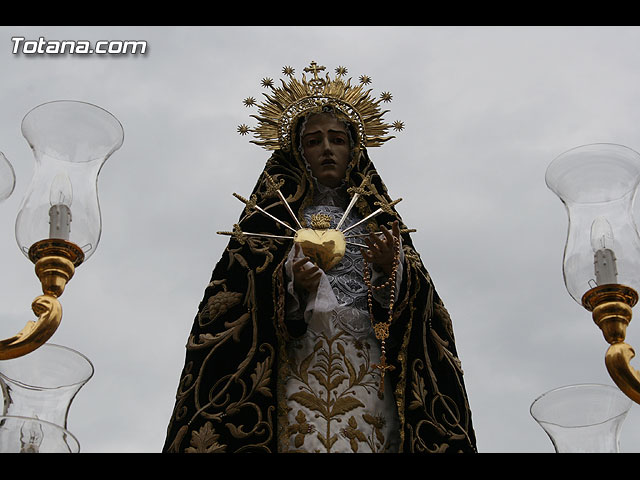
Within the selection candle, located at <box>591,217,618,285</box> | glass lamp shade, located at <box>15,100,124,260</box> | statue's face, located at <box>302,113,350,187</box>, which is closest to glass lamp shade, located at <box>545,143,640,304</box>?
candle, located at <box>591,217,618,285</box>

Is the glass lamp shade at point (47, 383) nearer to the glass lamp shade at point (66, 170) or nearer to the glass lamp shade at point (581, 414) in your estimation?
the glass lamp shade at point (66, 170)

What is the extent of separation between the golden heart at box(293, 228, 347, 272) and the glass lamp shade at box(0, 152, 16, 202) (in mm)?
2288

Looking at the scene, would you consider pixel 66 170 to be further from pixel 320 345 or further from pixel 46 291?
pixel 320 345

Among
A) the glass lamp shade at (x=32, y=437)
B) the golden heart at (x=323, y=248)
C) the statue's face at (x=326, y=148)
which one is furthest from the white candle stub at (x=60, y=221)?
the statue's face at (x=326, y=148)

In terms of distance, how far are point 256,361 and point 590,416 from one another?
2558mm

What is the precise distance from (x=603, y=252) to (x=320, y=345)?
254 centimetres

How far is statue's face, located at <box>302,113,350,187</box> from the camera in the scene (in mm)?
8297

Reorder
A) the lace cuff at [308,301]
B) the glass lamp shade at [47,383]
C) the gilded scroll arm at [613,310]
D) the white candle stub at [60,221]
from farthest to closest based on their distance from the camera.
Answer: the lace cuff at [308,301] < the glass lamp shade at [47,383] < the white candle stub at [60,221] < the gilded scroll arm at [613,310]

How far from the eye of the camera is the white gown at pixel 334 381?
22.8 feet

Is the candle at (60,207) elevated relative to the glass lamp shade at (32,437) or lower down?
elevated

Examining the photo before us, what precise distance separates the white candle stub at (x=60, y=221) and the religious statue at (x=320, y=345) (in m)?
2.06

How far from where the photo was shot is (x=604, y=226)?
5168 mm

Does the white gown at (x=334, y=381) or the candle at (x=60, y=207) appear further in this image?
the white gown at (x=334, y=381)
